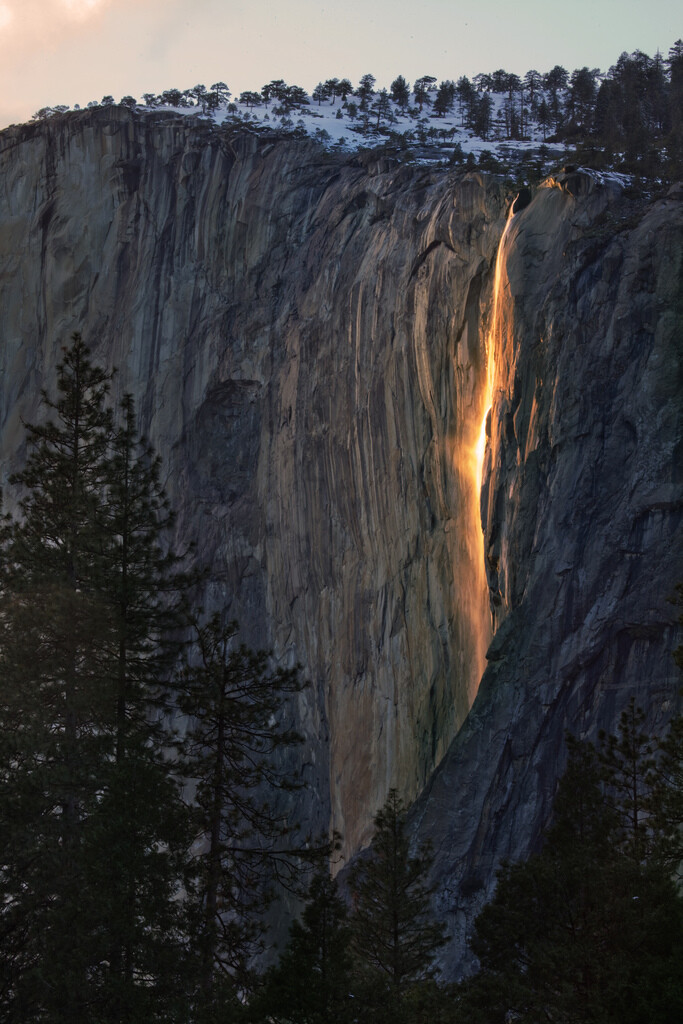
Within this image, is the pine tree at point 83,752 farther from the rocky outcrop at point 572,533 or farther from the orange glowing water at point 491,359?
the orange glowing water at point 491,359

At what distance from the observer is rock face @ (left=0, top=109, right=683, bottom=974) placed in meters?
30.0

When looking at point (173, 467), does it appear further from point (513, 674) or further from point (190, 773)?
point (190, 773)

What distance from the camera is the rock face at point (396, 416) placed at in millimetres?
30047

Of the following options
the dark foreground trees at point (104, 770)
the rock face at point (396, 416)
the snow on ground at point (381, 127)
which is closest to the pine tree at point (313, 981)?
the dark foreground trees at point (104, 770)

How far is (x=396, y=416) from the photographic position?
135 feet

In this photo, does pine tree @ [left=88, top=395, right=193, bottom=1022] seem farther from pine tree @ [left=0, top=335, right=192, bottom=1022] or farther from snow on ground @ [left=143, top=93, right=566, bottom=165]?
snow on ground @ [left=143, top=93, right=566, bottom=165]

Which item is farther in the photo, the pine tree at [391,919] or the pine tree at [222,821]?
the pine tree at [391,919]

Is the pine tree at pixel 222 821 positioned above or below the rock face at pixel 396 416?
below

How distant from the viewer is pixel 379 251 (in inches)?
1750

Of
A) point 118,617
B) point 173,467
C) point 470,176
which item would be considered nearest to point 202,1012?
point 118,617

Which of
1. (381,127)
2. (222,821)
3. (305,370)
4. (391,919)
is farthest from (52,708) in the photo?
(381,127)

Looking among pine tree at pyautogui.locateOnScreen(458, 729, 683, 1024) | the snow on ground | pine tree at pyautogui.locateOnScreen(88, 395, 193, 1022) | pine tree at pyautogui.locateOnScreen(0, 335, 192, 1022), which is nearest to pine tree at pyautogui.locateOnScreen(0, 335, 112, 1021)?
pine tree at pyautogui.locateOnScreen(0, 335, 192, 1022)

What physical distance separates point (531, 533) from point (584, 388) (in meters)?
3.44

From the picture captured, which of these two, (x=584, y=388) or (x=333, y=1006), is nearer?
(x=333, y=1006)
